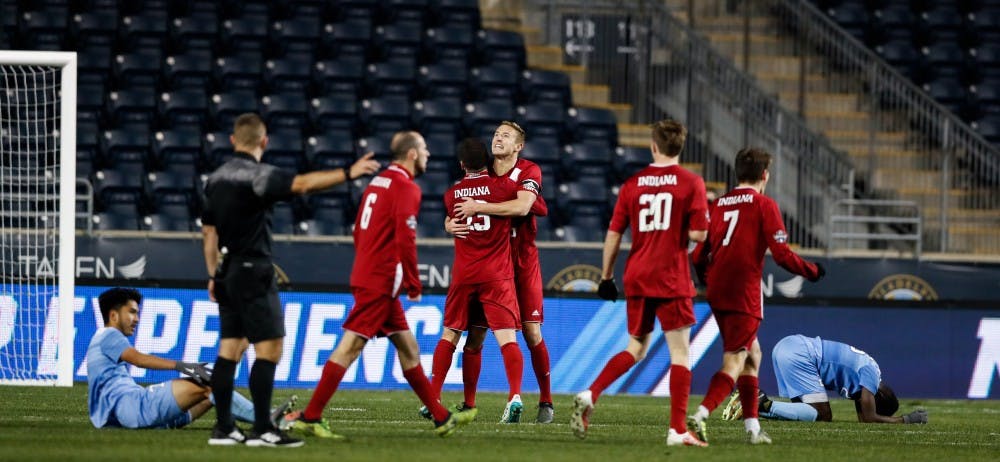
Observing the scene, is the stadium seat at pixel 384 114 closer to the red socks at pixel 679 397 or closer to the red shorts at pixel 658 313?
the red shorts at pixel 658 313

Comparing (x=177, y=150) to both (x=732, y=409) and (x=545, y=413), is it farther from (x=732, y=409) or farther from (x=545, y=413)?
(x=732, y=409)

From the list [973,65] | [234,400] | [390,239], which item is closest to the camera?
[390,239]

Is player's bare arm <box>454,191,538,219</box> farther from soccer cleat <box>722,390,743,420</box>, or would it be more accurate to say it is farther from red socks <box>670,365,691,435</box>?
soccer cleat <box>722,390,743,420</box>

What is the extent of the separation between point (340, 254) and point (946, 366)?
22.0 feet

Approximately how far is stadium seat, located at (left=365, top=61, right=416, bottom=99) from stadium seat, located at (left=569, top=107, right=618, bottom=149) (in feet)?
7.45

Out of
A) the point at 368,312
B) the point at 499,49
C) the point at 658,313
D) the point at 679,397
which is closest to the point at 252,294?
the point at 368,312

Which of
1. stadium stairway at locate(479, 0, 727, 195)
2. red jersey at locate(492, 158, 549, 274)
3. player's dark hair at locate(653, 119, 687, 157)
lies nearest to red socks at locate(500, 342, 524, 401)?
red jersey at locate(492, 158, 549, 274)

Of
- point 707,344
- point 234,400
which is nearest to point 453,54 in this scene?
point 707,344

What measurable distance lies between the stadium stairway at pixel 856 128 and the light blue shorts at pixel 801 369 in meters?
7.72

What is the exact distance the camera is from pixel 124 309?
902 cm

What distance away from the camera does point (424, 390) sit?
8914mm

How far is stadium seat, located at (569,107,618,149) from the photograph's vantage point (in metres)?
20.5

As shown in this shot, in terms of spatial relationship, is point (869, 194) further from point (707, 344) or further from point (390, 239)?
point (390, 239)

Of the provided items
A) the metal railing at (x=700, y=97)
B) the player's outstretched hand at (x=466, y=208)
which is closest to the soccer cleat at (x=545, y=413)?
the player's outstretched hand at (x=466, y=208)
